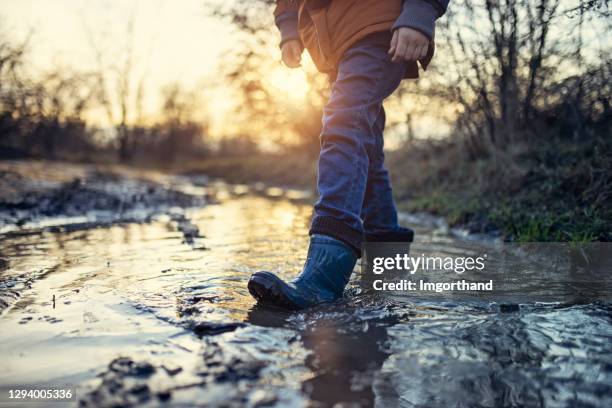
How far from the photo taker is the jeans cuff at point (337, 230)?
1.72 meters

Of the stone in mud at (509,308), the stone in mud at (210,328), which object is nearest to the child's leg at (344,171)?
the stone in mud at (210,328)

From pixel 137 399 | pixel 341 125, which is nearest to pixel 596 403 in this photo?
pixel 137 399

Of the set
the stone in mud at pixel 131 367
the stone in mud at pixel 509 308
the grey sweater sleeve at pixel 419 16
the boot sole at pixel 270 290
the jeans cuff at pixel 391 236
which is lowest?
the stone in mud at pixel 131 367

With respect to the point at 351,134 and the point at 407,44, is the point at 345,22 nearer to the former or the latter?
the point at 407,44

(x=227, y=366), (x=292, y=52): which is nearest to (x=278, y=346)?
(x=227, y=366)

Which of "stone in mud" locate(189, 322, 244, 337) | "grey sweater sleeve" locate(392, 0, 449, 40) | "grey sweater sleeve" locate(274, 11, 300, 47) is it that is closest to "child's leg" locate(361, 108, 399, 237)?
"grey sweater sleeve" locate(274, 11, 300, 47)

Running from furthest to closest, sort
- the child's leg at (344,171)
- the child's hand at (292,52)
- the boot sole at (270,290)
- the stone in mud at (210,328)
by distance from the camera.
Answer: the child's hand at (292,52)
the child's leg at (344,171)
the boot sole at (270,290)
the stone in mud at (210,328)

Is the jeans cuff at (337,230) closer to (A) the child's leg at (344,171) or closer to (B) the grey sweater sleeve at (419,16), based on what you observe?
(A) the child's leg at (344,171)

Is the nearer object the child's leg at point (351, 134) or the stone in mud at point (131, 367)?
the stone in mud at point (131, 367)

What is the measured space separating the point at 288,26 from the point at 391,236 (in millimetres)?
1143

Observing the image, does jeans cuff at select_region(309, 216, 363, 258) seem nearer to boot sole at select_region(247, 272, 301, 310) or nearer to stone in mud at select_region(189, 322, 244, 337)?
boot sole at select_region(247, 272, 301, 310)

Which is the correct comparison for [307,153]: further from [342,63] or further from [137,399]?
[137,399]

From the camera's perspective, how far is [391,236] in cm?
249

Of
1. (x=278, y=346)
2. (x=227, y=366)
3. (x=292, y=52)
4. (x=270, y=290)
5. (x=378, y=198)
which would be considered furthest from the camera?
(x=378, y=198)
